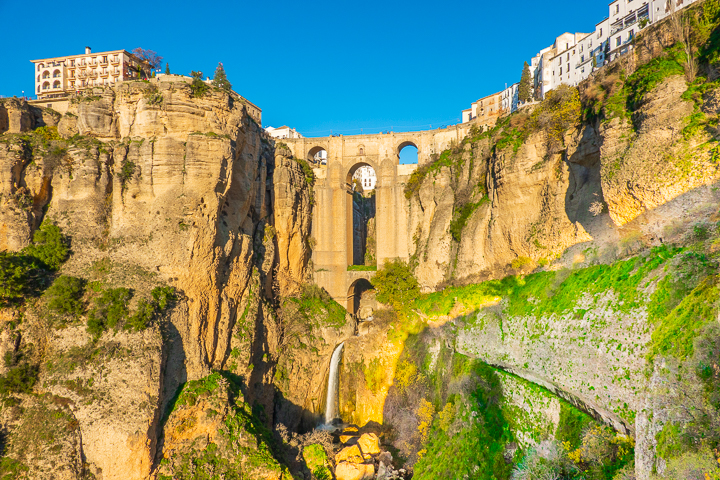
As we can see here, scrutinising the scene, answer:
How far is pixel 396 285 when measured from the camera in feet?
101

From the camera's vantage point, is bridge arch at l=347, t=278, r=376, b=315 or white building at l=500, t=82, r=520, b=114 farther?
white building at l=500, t=82, r=520, b=114

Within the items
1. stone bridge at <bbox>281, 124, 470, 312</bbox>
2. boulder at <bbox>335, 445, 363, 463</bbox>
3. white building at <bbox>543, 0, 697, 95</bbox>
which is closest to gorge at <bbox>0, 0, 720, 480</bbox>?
boulder at <bbox>335, 445, 363, 463</bbox>

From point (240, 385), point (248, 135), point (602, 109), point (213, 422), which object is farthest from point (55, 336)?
point (602, 109)

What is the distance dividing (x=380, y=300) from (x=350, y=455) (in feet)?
35.5

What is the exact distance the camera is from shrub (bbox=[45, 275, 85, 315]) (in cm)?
1934

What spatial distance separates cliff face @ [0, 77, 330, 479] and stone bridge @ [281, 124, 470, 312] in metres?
8.07

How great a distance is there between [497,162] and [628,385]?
16.0 meters

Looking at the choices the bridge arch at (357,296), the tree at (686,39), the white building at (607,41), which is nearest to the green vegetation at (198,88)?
the bridge arch at (357,296)

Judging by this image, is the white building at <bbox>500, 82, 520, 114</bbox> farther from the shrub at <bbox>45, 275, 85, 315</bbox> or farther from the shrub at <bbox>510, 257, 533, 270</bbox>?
the shrub at <bbox>45, 275, 85, 315</bbox>

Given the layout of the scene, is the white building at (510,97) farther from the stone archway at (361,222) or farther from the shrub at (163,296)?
the shrub at (163,296)

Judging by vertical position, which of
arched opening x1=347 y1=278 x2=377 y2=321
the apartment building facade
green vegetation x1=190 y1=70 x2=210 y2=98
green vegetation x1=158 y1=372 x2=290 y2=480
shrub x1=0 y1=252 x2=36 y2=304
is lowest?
green vegetation x1=158 y1=372 x2=290 y2=480

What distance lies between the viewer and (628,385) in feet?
39.9

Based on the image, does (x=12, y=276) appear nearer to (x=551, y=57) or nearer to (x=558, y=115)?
(x=558, y=115)

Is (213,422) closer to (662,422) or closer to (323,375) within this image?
(323,375)
